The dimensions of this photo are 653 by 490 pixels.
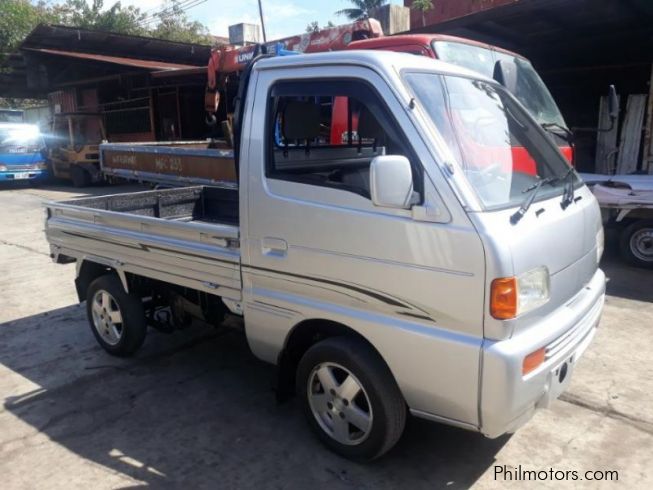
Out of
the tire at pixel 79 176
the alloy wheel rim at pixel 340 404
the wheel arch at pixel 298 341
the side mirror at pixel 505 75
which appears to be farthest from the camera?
the tire at pixel 79 176

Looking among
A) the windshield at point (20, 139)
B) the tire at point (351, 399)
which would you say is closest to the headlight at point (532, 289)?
the tire at point (351, 399)

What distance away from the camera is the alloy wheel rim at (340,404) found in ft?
10.0

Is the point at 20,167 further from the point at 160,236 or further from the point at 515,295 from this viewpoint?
the point at 515,295

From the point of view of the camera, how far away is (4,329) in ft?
18.1

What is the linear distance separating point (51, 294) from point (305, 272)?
4688mm

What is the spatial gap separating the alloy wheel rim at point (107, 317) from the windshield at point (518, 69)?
4079 millimetres

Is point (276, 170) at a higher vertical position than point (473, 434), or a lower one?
higher

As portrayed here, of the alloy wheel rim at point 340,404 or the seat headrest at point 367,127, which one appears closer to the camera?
the alloy wheel rim at point 340,404

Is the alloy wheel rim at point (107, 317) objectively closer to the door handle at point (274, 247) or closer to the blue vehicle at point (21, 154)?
the door handle at point (274, 247)

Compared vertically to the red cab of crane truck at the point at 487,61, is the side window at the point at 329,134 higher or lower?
lower

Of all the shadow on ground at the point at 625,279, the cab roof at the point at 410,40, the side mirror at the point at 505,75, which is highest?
the cab roof at the point at 410,40

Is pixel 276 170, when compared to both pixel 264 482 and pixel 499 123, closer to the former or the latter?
pixel 499 123

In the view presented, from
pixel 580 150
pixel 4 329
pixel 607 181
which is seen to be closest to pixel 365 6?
pixel 580 150

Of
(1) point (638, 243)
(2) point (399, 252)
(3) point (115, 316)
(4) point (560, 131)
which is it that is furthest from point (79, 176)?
(2) point (399, 252)
